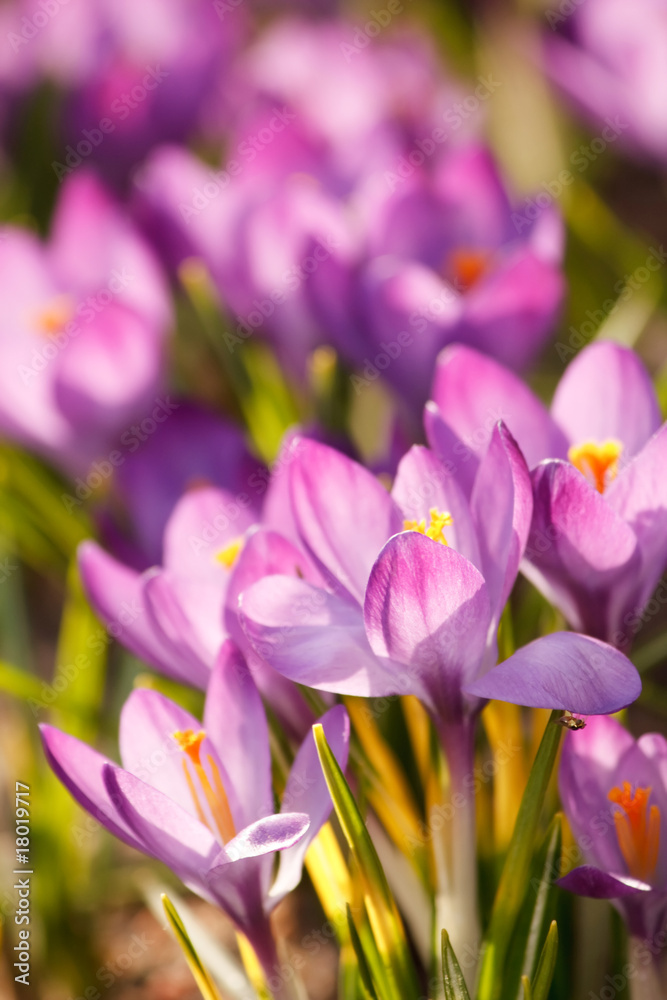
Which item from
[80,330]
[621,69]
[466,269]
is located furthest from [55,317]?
[621,69]

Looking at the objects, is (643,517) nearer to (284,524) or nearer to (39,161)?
(284,524)

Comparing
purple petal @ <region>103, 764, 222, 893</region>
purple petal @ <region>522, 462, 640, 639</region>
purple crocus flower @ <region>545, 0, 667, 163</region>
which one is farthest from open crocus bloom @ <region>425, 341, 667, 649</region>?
purple crocus flower @ <region>545, 0, 667, 163</region>

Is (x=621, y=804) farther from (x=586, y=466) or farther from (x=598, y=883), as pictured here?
(x=586, y=466)

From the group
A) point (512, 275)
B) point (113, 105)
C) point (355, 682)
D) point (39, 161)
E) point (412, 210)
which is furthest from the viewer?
point (39, 161)

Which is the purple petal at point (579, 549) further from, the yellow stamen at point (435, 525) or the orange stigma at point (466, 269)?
the orange stigma at point (466, 269)

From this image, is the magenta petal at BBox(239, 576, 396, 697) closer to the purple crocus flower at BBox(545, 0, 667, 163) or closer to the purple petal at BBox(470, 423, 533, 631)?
the purple petal at BBox(470, 423, 533, 631)

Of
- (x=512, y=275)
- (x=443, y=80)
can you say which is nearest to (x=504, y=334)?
(x=512, y=275)
